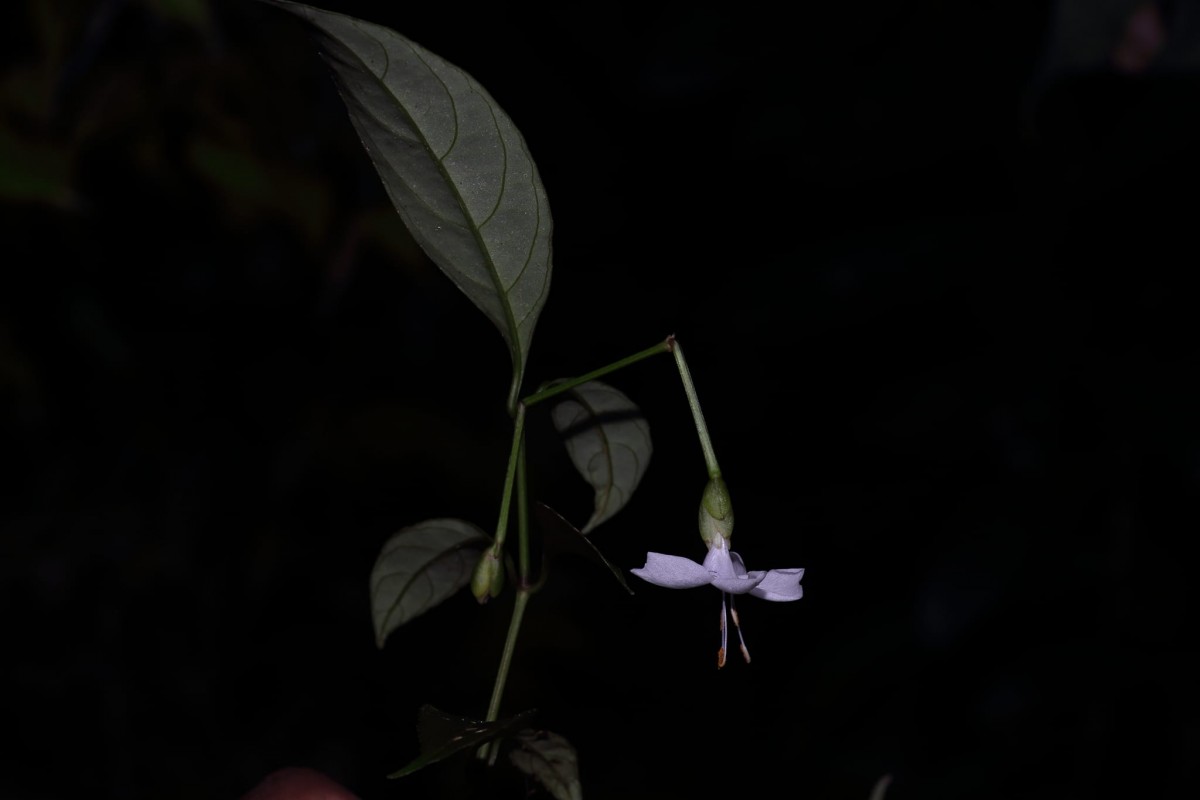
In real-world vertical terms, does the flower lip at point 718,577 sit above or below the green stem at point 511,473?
below

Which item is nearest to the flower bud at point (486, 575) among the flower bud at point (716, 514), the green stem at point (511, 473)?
the green stem at point (511, 473)

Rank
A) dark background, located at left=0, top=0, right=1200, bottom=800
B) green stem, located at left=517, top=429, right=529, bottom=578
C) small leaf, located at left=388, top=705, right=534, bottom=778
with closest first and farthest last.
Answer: small leaf, located at left=388, top=705, right=534, bottom=778
green stem, located at left=517, top=429, right=529, bottom=578
dark background, located at left=0, top=0, right=1200, bottom=800

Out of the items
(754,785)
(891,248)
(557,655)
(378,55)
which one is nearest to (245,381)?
(557,655)

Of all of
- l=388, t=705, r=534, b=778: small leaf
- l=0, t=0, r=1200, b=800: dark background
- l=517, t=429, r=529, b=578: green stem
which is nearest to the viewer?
l=388, t=705, r=534, b=778: small leaf

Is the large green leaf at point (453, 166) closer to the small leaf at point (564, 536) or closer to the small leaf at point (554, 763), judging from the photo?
the small leaf at point (564, 536)

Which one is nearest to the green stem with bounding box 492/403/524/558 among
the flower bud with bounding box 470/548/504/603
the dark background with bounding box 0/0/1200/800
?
the flower bud with bounding box 470/548/504/603

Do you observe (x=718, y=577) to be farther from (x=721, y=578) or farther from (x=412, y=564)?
(x=412, y=564)

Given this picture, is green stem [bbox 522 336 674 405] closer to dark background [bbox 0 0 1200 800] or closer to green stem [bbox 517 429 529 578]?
green stem [bbox 517 429 529 578]
